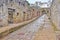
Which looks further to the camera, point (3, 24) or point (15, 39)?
point (3, 24)

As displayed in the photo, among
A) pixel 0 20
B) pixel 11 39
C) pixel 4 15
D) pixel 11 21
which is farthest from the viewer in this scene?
pixel 11 21

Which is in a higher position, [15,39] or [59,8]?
[59,8]

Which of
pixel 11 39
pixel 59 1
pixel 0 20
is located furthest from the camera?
pixel 0 20

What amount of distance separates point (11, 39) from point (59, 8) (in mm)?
2626

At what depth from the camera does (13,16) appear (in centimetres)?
1440

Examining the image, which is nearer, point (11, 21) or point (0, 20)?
point (0, 20)

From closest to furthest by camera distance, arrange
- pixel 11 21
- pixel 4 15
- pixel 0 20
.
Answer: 1. pixel 0 20
2. pixel 4 15
3. pixel 11 21

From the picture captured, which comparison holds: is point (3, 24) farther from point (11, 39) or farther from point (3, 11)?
point (11, 39)

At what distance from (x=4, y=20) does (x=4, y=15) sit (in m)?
0.37

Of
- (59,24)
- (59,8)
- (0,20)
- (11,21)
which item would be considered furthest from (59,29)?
(11,21)

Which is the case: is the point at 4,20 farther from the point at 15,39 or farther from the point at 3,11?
the point at 15,39

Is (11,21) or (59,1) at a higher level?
(59,1)

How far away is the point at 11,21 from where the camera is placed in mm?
14195

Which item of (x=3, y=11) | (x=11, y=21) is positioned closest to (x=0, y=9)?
(x=3, y=11)
